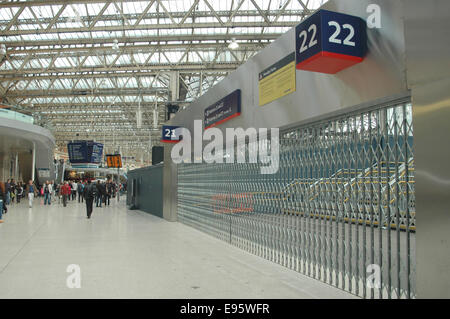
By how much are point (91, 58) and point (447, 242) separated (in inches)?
1133

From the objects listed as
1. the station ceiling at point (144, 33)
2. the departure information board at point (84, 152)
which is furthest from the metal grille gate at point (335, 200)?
the departure information board at point (84, 152)

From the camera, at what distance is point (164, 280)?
17.0 feet

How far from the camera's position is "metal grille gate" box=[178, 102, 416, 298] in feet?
13.2

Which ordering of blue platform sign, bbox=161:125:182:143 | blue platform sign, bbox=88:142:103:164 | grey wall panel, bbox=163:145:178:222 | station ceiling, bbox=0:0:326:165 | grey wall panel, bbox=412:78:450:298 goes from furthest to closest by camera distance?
blue platform sign, bbox=88:142:103:164, station ceiling, bbox=0:0:326:165, grey wall panel, bbox=163:145:178:222, blue platform sign, bbox=161:125:182:143, grey wall panel, bbox=412:78:450:298

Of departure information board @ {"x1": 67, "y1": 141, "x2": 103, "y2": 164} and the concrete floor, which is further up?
departure information board @ {"x1": 67, "y1": 141, "x2": 103, "y2": 164}

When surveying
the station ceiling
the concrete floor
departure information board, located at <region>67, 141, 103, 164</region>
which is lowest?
the concrete floor

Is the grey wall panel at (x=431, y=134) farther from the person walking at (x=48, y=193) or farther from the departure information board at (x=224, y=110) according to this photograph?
the person walking at (x=48, y=193)

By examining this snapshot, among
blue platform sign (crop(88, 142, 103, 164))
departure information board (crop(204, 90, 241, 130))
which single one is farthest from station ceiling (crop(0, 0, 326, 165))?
departure information board (crop(204, 90, 241, 130))

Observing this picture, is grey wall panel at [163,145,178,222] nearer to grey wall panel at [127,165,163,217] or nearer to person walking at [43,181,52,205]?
grey wall panel at [127,165,163,217]

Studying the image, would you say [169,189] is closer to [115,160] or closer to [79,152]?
[115,160]

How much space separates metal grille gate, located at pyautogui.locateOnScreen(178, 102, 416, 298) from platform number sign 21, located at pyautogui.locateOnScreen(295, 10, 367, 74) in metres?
0.76

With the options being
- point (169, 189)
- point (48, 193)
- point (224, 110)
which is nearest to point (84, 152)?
point (48, 193)
